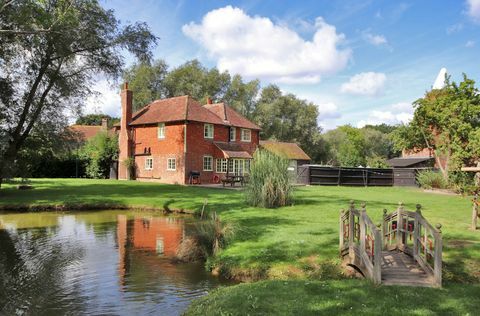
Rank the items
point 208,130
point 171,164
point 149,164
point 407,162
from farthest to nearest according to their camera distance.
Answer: point 407,162
point 149,164
point 208,130
point 171,164

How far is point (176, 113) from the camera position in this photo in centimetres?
3550

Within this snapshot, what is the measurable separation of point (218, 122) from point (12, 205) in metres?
19.7

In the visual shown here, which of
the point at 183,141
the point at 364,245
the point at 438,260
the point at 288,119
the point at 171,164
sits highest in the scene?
the point at 288,119

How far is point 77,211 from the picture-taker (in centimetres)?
2011

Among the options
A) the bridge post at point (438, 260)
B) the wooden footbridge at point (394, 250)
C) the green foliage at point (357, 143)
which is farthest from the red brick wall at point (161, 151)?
the green foliage at point (357, 143)

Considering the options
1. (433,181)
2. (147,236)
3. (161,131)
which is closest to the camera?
(147,236)

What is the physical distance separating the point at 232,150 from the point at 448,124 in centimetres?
1833

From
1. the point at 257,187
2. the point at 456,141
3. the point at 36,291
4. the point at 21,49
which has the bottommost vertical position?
the point at 36,291

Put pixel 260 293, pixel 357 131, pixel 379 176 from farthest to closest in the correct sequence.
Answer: pixel 357 131
pixel 379 176
pixel 260 293

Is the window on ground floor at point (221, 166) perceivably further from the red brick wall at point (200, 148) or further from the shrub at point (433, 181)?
the shrub at point (433, 181)

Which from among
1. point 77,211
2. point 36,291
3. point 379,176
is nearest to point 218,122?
point 379,176

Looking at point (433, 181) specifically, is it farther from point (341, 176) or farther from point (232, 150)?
point (232, 150)

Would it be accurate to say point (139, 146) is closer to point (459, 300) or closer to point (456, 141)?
point (456, 141)

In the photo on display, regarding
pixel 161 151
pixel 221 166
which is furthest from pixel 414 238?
pixel 161 151
